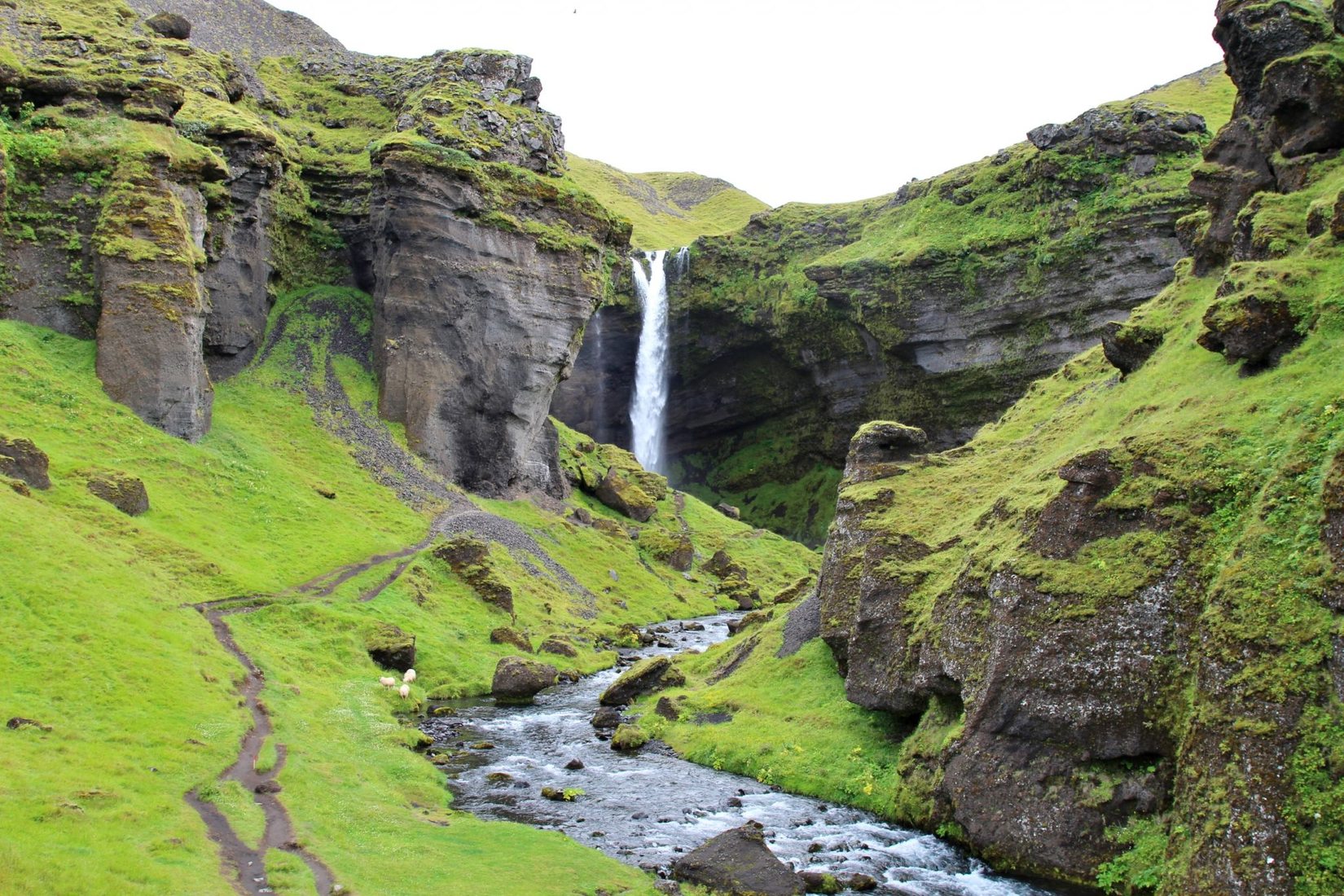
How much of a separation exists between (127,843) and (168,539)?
3245 centimetres

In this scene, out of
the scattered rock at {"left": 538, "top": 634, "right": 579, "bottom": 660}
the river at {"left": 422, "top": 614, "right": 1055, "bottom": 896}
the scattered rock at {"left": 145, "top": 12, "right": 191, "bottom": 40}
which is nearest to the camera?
the river at {"left": 422, "top": 614, "right": 1055, "bottom": 896}

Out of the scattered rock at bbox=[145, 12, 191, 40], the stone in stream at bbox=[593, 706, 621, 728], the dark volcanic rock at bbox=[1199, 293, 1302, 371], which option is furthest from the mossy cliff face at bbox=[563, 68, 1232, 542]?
the stone in stream at bbox=[593, 706, 621, 728]

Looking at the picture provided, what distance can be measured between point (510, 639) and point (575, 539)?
30.4 meters

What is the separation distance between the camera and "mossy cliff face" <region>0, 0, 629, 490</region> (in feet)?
205

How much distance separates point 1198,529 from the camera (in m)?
23.1

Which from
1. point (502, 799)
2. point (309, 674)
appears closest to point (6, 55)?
point (309, 674)

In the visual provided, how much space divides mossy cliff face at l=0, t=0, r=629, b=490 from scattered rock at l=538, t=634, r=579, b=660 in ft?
98.0

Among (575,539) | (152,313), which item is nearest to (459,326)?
(575,539)

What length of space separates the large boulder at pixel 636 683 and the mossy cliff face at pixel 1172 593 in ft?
34.5

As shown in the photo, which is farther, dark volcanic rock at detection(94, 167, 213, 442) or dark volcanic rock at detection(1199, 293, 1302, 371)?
dark volcanic rock at detection(94, 167, 213, 442)

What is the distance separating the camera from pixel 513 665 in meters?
46.9

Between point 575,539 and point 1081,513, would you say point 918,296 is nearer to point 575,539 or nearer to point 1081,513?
point 575,539

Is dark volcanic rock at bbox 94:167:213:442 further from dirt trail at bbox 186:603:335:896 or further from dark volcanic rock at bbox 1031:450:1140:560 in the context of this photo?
dark volcanic rock at bbox 1031:450:1140:560

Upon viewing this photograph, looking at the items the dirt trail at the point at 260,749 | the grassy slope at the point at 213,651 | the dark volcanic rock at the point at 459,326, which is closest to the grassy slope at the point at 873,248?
the dark volcanic rock at the point at 459,326
